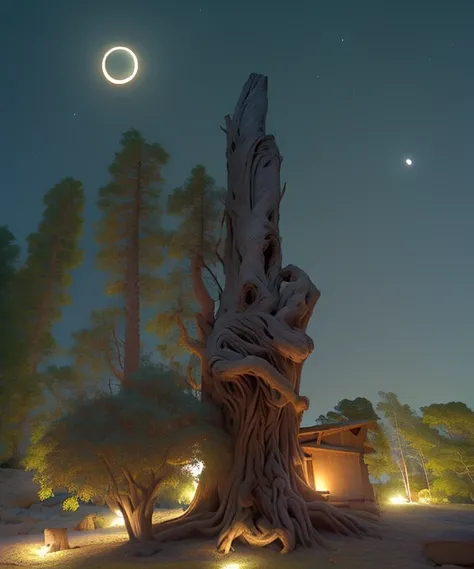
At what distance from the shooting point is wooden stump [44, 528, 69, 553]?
7725mm

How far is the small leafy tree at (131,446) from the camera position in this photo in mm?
6777

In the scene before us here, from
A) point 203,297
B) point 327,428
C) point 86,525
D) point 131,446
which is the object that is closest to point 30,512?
point 86,525

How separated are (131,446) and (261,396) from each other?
10.8ft

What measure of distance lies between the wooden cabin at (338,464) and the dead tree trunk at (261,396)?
379 cm

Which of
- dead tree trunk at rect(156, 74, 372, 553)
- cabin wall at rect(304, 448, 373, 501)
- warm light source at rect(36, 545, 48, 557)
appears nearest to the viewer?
warm light source at rect(36, 545, 48, 557)

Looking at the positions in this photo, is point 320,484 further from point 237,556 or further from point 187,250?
point 187,250

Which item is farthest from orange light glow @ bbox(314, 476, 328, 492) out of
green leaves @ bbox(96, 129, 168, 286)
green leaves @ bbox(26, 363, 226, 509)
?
green leaves @ bbox(96, 129, 168, 286)

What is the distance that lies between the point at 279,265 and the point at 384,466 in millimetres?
17279

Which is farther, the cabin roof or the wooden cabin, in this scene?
the cabin roof

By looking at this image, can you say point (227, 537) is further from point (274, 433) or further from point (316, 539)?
point (274, 433)

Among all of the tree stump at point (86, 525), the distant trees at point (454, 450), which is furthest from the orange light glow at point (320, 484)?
the distant trees at point (454, 450)

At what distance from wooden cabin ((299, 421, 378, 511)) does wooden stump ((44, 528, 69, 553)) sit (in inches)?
290

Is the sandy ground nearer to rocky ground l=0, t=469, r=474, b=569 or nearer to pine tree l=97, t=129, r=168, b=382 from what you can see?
rocky ground l=0, t=469, r=474, b=569

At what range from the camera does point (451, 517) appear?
11547 millimetres
